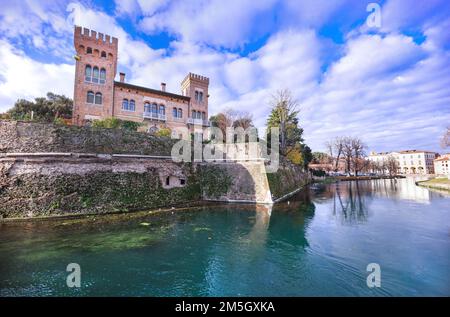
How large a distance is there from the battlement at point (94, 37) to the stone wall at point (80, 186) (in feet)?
55.1

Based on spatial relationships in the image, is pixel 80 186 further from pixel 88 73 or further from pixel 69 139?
pixel 88 73

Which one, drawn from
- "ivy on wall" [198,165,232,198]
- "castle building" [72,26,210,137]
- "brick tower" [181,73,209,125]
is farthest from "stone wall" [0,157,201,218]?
"brick tower" [181,73,209,125]

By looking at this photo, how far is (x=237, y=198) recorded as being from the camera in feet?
60.2

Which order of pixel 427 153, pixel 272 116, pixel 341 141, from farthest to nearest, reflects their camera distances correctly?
1. pixel 427 153
2. pixel 341 141
3. pixel 272 116

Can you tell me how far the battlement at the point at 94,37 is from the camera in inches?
875

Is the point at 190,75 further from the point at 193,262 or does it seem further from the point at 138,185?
the point at 193,262

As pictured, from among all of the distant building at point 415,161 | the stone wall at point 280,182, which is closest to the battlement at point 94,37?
the stone wall at point 280,182

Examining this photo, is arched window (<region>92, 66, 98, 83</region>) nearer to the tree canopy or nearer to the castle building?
the castle building

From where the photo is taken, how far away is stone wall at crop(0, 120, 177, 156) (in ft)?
42.1

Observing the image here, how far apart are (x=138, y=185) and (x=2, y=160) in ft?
25.6

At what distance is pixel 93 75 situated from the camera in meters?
22.9

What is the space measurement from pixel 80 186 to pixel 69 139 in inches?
141

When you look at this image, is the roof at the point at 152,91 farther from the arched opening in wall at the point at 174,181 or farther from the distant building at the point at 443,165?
the distant building at the point at 443,165
